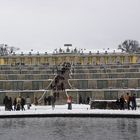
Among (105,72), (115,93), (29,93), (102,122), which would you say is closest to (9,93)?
(29,93)

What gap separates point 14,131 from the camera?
23516mm

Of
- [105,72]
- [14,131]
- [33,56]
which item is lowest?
[14,131]

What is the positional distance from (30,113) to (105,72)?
28220mm

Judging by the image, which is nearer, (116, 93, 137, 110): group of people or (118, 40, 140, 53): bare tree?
(116, 93, 137, 110): group of people

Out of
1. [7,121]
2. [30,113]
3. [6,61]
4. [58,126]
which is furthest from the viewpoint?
[6,61]

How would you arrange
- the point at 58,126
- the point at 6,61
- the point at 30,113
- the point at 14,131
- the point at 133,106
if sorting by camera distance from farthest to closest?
the point at 6,61 < the point at 133,106 < the point at 30,113 < the point at 58,126 < the point at 14,131

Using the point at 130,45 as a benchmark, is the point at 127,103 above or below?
below

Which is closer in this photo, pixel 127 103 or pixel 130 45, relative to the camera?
pixel 127 103

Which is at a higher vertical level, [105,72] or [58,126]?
[105,72]

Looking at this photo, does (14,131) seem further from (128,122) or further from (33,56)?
(33,56)

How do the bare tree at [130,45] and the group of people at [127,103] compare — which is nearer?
the group of people at [127,103]

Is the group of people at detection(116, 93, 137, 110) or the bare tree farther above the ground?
the bare tree

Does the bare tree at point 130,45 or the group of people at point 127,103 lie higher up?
the bare tree at point 130,45

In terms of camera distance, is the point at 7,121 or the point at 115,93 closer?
the point at 7,121
